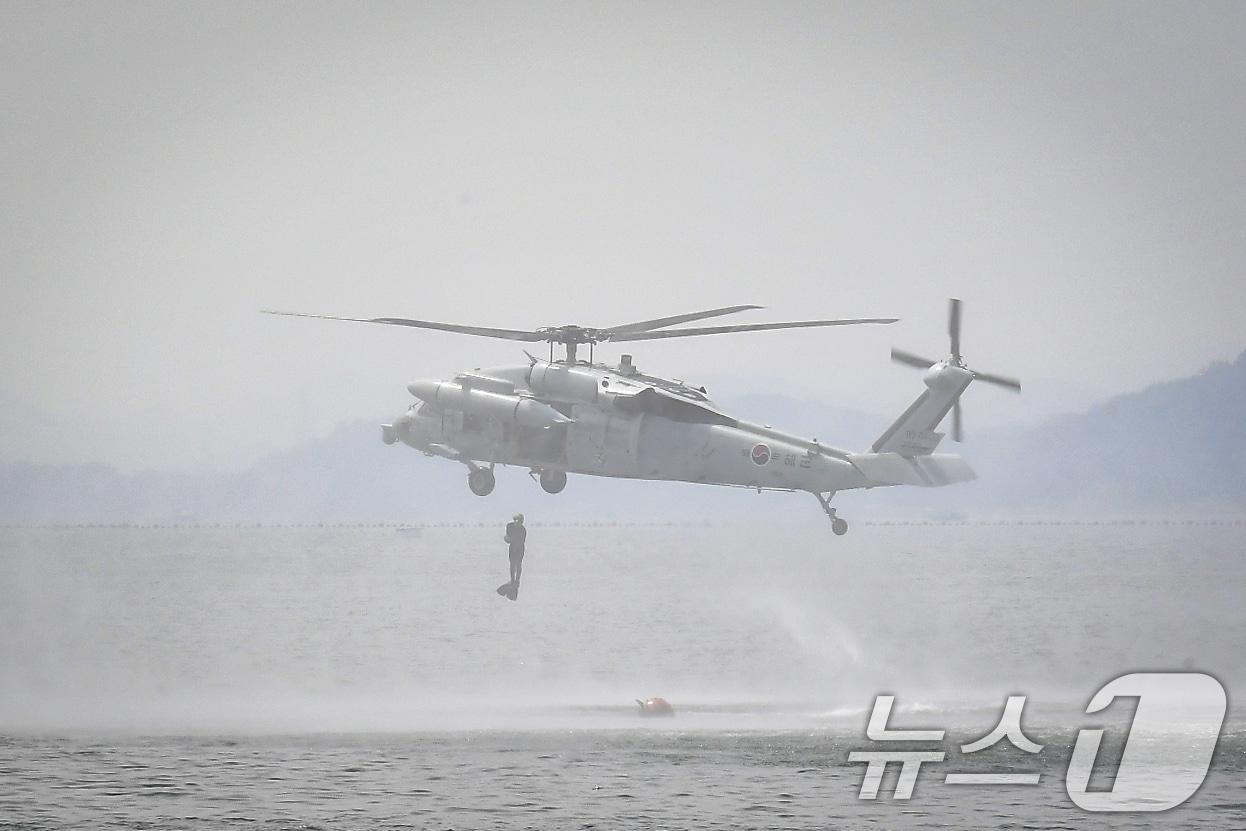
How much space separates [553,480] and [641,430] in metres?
3.90

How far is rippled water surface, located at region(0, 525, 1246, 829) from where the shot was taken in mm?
56062

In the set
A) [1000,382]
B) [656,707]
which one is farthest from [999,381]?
[656,707]

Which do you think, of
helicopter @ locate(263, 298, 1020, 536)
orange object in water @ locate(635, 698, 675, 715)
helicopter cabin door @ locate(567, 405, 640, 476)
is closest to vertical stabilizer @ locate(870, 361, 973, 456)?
helicopter @ locate(263, 298, 1020, 536)

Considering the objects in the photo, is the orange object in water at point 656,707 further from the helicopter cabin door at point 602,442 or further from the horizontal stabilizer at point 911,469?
the horizontal stabilizer at point 911,469

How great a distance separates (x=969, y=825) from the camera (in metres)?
52.4

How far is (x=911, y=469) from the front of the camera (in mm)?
44688

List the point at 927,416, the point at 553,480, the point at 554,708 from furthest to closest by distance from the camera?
1. the point at 554,708
2. the point at 553,480
3. the point at 927,416

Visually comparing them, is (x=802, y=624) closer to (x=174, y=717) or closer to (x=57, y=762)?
(x=174, y=717)

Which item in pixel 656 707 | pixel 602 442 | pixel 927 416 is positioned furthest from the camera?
pixel 656 707

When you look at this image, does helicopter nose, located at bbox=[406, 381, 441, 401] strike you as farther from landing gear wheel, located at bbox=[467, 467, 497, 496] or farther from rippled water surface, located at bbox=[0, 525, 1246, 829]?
rippled water surface, located at bbox=[0, 525, 1246, 829]

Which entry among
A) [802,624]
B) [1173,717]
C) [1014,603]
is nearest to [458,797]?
[1173,717]

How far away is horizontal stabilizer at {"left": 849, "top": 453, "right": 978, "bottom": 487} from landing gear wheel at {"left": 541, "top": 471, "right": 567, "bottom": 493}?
30.6 feet

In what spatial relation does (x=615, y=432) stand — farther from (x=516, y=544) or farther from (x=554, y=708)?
(x=554, y=708)

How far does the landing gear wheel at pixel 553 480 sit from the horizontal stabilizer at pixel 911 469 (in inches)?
368
